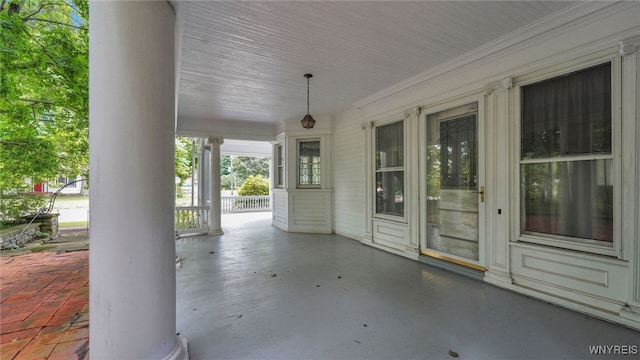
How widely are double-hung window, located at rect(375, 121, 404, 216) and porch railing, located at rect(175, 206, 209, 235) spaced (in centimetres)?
438

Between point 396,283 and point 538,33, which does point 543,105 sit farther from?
point 396,283

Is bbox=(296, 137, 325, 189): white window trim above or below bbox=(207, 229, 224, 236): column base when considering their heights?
above

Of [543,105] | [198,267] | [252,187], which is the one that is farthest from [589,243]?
[252,187]

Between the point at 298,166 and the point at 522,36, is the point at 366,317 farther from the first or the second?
the point at 298,166

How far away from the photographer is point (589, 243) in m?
2.63

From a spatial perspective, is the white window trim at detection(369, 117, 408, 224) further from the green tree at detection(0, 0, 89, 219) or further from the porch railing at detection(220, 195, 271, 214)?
the porch railing at detection(220, 195, 271, 214)

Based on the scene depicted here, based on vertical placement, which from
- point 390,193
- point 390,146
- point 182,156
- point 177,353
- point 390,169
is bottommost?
point 177,353

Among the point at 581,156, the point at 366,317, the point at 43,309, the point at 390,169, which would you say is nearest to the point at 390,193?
the point at 390,169

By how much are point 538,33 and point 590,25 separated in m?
0.40

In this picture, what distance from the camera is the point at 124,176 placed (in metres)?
1.46

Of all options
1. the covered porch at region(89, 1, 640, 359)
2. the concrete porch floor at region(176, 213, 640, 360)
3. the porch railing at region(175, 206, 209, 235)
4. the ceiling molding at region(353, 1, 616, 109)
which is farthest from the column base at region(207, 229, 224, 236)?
the ceiling molding at region(353, 1, 616, 109)

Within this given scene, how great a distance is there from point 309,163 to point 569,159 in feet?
16.7

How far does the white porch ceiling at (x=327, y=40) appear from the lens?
8.41 feet

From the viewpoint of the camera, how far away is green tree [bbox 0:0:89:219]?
12.7 feet
